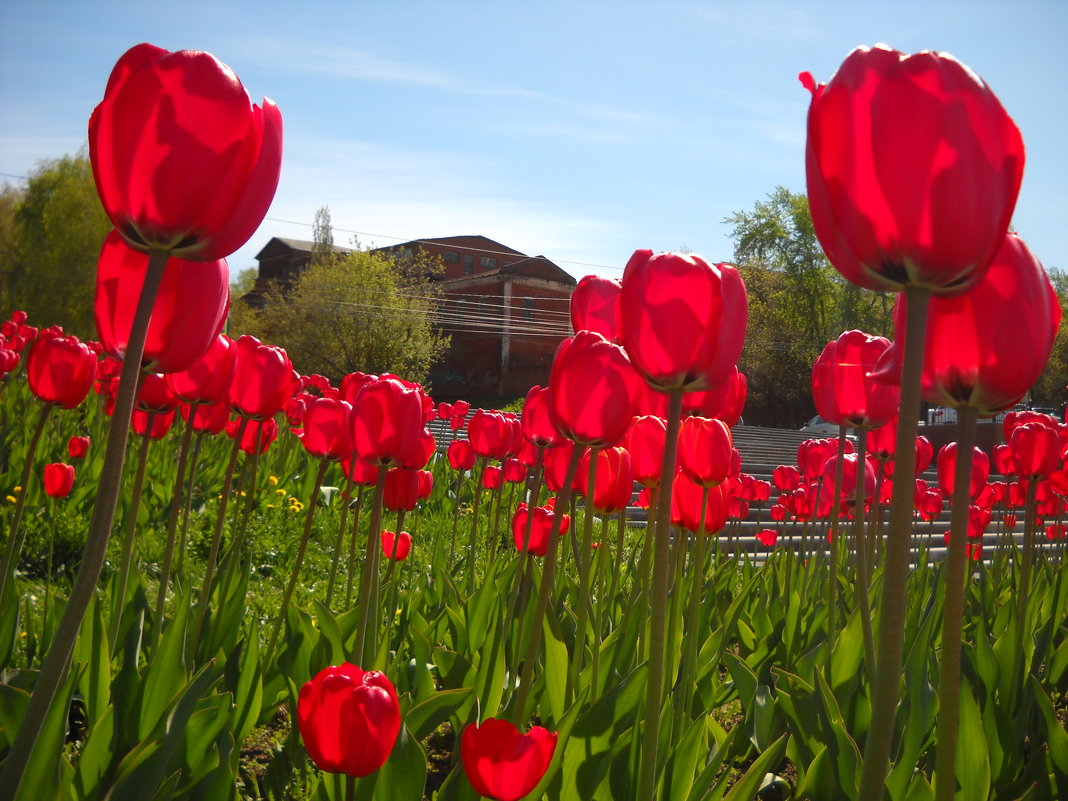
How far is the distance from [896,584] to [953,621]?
19 centimetres

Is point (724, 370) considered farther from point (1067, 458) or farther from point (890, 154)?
point (1067, 458)

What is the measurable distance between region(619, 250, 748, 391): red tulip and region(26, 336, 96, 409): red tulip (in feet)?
5.06

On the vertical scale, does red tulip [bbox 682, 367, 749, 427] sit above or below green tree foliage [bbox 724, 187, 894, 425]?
below

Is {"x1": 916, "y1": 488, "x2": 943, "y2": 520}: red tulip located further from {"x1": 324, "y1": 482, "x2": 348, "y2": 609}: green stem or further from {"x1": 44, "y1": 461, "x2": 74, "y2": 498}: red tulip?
{"x1": 44, "y1": 461, "x2": 74, "y2": 498}: red tulip

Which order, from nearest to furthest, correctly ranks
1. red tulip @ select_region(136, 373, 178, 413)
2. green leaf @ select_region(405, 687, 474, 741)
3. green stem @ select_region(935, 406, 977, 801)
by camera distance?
green stem @ select_region(935, 406, 977, 801)
green leaf @ select_region(405, 687, 474, 741)
red tulip @ select_region(136, 373, 178, 413)

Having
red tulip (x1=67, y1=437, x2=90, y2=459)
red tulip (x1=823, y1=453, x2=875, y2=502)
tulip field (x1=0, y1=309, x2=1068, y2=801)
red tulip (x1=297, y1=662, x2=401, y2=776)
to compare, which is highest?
red tulip (x1=823, y1=453, x2=875, y2=502)

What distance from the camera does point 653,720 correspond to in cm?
113

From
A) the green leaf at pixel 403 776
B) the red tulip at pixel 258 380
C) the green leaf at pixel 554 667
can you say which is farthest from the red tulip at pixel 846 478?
the green leaf at pixel 403 776

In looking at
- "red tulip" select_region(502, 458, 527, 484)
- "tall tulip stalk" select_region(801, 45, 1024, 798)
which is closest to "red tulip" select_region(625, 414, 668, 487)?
"tall tulip stalk" select_region(801, 45, 1024, 798)

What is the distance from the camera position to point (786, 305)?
4747 cm

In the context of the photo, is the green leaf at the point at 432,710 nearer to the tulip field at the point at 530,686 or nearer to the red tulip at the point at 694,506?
→ the tulip field at the point at 530,686

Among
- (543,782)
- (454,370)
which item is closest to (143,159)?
(543,782)

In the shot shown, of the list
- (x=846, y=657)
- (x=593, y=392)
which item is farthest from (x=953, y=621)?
(x=846, y=657)

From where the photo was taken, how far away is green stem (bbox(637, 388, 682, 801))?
112cm
